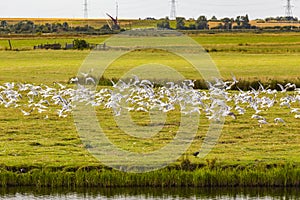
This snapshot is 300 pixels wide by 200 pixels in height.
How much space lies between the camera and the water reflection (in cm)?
1689

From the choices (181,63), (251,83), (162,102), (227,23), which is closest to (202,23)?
(227,23)

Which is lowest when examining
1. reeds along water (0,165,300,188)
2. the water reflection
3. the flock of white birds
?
the water reflection

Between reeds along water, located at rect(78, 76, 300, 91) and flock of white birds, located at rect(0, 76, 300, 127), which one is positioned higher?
flock of white birds, located at rect(0, 76, 300, 127)

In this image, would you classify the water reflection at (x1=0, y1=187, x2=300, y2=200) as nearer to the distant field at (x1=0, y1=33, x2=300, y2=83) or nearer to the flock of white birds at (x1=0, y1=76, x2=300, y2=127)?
the flock of white birds at (x1=0, y1=76, x2=300, y2=127)

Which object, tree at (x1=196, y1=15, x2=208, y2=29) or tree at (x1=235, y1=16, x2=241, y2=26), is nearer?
tree at (x1=196, y1=15, x2=208, y2=29)

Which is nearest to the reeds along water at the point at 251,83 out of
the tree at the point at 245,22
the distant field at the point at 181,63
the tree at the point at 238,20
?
the distant field at the point at 181,63

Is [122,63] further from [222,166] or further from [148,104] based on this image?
[222,166]

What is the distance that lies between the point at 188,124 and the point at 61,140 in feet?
15.5

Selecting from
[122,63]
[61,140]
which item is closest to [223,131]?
[61,140]

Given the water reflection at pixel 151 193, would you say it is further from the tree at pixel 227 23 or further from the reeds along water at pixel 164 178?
the tree at pixel 227 23

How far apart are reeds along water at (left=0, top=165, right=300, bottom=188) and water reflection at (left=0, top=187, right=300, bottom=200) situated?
17 cm

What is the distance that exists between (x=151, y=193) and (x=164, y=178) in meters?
0.56

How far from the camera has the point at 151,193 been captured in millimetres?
17156

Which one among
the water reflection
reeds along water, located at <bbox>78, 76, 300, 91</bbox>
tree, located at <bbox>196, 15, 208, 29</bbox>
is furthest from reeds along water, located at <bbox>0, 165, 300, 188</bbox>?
tree, located at <bbox>196, 15, 208, 29</bbox>
